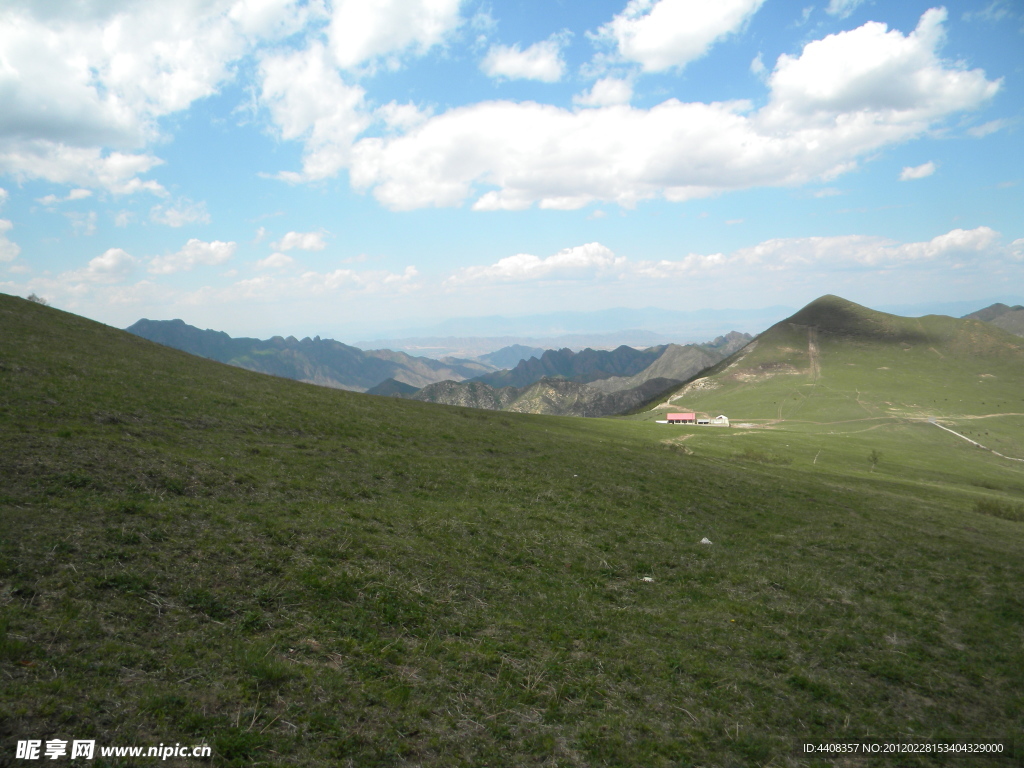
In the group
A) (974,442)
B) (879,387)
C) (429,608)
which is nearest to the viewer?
(429,608)

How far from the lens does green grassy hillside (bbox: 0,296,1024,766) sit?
368 inches

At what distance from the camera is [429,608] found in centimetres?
1419

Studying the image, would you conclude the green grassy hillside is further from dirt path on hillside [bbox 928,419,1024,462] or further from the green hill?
the green hill

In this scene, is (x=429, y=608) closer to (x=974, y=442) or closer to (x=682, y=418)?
(x=682, y=418)

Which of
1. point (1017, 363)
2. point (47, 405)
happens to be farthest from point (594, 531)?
point (1017, 363)

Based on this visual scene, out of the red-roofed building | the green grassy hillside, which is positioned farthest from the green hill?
the green grassy hillside

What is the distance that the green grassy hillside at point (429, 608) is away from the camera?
9336 millimetres

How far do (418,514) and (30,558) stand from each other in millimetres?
12655

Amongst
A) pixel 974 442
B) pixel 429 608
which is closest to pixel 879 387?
pixel 974 442

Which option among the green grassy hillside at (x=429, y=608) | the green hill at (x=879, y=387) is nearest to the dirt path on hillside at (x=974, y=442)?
the green hill at (x=879, y=387)

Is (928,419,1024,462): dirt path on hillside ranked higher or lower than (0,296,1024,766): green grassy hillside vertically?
lower

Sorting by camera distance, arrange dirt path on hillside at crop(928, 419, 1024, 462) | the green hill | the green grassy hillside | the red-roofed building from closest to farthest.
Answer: the green grassy hillside → dirt path on hillside at crop(928, 419, 1024, 462) → the green hill → the red-roofed building

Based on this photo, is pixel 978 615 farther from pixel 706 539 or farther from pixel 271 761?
pixel 271 761

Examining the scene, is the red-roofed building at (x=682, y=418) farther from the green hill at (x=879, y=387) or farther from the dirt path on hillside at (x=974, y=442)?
the dirt path on hillside at (x=974, y=442)
